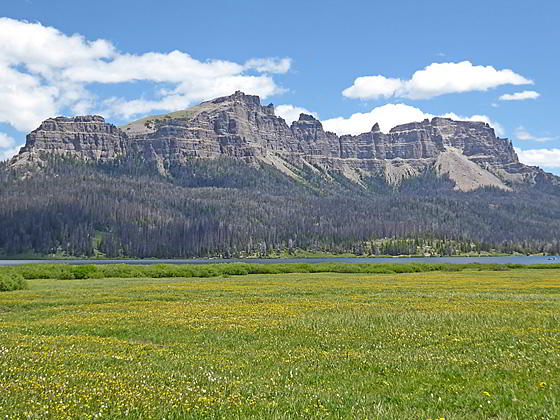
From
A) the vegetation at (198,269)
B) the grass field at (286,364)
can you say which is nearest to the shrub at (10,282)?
the vegetation at (198,269)

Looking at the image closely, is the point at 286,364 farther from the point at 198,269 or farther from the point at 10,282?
the point at 198,269

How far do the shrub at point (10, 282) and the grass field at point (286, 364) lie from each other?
105 ft

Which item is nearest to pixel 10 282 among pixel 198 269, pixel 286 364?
pixel 198 269

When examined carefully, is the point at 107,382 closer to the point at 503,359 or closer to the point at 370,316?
the point at 503,359

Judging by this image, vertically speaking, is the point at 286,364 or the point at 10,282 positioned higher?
the point at 10,282

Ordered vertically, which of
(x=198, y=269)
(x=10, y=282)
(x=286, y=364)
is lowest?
(x=198, y=269)

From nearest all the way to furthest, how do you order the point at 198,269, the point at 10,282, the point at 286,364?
the point at 286,364 → the point at 10,282 → the point at 198,269

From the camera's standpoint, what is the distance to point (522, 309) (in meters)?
34.9

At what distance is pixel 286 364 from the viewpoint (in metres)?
18.1

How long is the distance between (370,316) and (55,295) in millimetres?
36383

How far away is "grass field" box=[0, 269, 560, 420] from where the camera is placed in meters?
11.9

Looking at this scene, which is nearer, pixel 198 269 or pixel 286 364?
pixel 286 364

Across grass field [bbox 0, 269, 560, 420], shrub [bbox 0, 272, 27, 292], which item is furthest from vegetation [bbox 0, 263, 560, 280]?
grass field [bbox 0, 269, 560, 420]

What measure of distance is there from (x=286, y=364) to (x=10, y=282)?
57.3 metres
